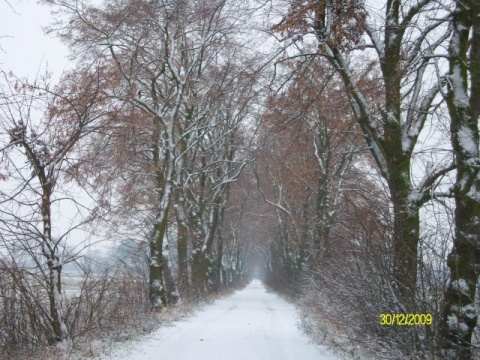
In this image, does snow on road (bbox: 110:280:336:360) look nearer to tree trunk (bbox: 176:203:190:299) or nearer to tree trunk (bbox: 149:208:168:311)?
tree trunk (bbox: 149:208:168:311)

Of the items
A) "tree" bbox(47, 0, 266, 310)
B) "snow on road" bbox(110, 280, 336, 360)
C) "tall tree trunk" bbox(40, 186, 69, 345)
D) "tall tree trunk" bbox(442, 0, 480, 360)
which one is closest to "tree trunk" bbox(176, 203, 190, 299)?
"tree" bbox(47, 0, 266, 310)

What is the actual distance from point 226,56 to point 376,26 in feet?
40.2

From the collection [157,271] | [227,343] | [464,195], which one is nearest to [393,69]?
[464,195]

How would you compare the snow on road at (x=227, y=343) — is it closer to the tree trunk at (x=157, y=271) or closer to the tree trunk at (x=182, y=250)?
the tree trunk at (x=157, y=271)

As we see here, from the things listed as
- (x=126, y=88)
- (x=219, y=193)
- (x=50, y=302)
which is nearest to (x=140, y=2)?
(x=126, y=88)

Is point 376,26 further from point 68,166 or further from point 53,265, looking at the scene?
point 53,265

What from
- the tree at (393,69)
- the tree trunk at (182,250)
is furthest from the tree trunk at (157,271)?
the tree at (393,69)

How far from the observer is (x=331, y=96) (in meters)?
9.70

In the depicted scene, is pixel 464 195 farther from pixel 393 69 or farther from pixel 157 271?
pixel 157 271
